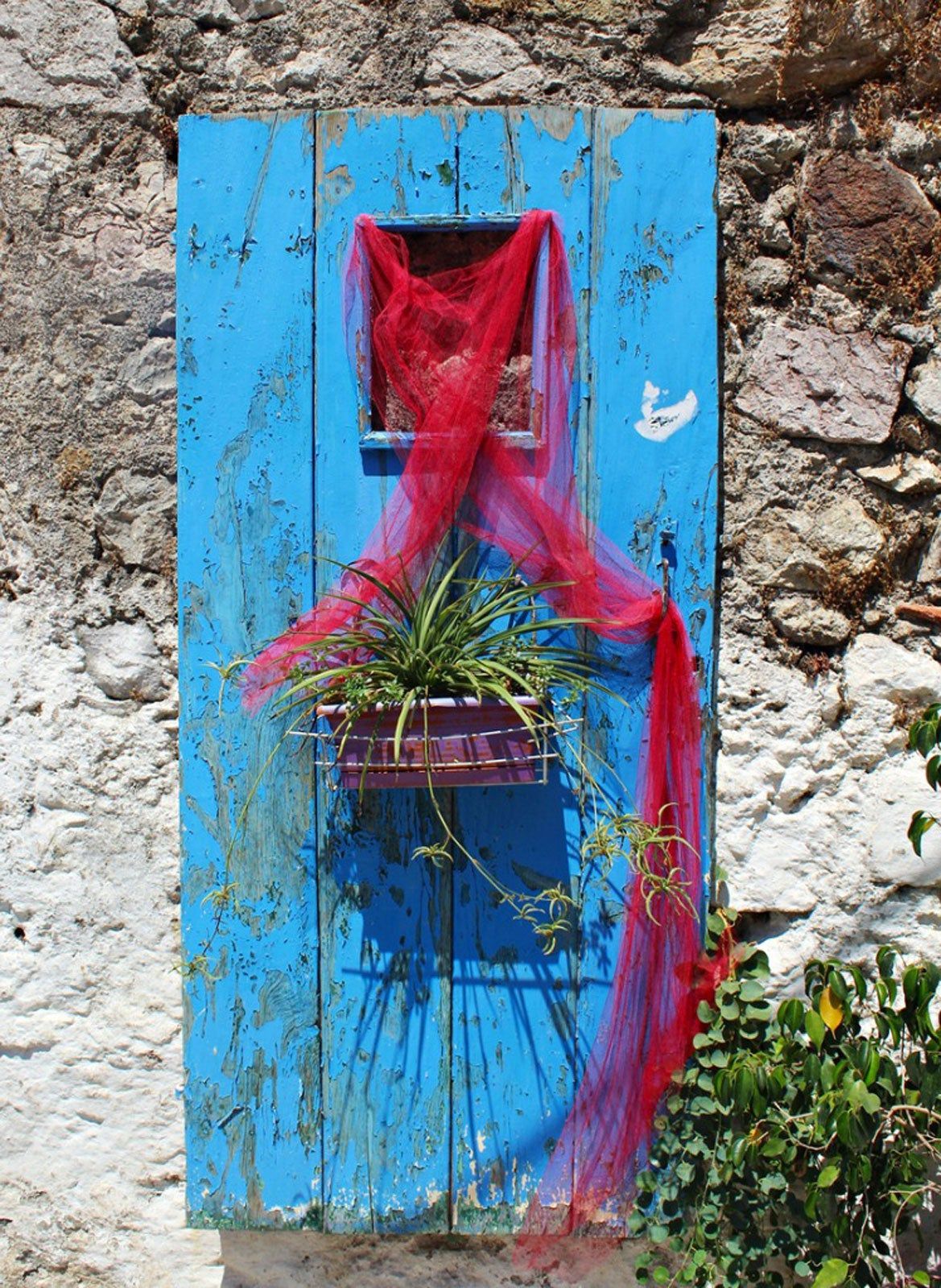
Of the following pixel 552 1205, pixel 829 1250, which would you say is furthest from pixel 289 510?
pixel 829 1250

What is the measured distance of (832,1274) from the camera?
1.70 m

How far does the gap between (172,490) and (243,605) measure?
27 centimetres

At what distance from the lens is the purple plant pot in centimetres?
179

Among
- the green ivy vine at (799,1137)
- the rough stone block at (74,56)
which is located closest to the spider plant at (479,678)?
the green ivy vine at (799,1137)

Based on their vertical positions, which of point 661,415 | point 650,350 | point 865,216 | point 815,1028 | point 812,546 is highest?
point 865,216

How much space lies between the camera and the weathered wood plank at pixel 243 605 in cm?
198

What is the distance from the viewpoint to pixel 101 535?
81.8 inches

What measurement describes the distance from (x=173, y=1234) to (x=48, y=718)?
0.96 m

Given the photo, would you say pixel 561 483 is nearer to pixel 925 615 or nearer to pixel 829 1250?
pixel 925 615

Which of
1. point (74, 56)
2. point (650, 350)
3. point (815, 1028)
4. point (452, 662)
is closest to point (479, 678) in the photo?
point (452, 662)

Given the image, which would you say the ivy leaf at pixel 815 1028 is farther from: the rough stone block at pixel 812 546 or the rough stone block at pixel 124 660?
the rough stone block at pixel 124 660

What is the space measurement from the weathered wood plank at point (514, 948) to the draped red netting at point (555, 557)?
4 cm

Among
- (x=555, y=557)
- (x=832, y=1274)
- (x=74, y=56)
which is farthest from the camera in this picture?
(x=74, y=56)

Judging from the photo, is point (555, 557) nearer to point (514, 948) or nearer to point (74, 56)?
point (514, 948)
